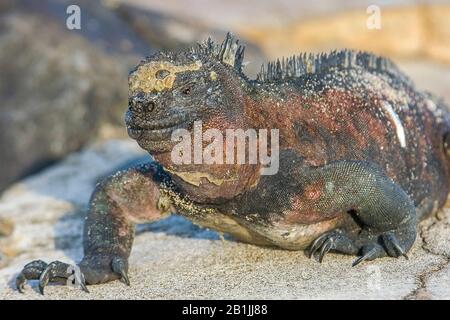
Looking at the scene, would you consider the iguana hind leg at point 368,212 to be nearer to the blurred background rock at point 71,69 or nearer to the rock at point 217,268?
the rock at point 217,268

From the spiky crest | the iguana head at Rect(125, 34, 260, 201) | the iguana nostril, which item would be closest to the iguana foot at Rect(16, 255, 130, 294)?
the iguana head at Rect(125, 34, 260, 201)

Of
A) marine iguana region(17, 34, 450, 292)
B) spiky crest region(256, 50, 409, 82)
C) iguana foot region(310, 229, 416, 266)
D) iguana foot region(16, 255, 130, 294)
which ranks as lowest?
iguana foot region(16, 255, 130, 294)

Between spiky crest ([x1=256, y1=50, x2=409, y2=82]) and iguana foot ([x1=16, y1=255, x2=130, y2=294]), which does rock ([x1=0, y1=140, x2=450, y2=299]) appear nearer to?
iguana foot ([x1=16, y1=255, x2=130, y2=294])

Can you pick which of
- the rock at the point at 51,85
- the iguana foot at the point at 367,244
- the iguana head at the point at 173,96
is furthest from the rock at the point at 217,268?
the rock at the point at 51,85

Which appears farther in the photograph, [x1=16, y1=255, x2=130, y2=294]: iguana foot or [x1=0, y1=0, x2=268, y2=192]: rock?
[x1=0, y1=0, x2=268, y2=192]: rock

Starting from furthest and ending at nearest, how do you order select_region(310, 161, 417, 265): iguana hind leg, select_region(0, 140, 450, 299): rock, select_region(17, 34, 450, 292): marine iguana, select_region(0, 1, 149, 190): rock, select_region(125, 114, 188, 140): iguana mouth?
select_region(0, 1, 149, 190): rock → select_region(310, 161, 417, 265): iguana hind leg → select_region(0, 140, 450, 299): rock → select_region(17, 34, 450, 292): marine iguana → select_region(125, 114, 188, 140): iguana mouth

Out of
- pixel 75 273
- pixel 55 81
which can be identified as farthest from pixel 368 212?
pixel 55 81

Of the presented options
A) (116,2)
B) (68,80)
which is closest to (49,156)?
(68,80)

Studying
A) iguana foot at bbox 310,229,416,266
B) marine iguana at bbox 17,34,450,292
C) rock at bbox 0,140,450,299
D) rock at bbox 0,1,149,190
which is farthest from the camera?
rock at bbox 0,1,149,190
